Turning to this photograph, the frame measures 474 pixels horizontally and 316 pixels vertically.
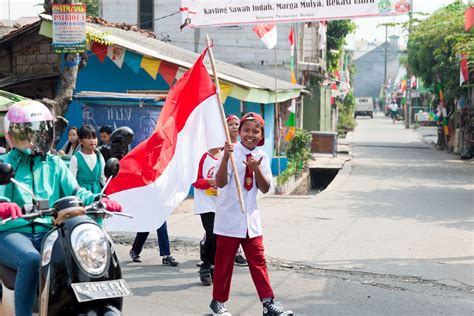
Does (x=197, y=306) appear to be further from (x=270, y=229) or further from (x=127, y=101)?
(x=127, y=101)

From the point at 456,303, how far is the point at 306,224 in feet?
16.9

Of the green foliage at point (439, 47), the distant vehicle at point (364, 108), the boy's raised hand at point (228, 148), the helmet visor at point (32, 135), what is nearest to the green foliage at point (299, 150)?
the green foliage at point (439, 47)

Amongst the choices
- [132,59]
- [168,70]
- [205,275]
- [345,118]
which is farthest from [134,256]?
[345,118]

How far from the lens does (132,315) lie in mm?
6590

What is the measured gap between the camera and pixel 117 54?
51.2 feet

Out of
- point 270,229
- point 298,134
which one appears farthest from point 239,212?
point 298,134

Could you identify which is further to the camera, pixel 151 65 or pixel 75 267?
pixel 151 65

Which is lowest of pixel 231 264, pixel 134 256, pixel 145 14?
pixel 134 256

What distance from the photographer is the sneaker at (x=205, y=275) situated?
768 cm

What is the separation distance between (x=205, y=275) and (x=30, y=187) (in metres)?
3.31

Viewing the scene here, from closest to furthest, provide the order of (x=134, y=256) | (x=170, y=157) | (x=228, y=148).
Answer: (x=228, y=148), (x=170, y=157), (x=134, y=256)

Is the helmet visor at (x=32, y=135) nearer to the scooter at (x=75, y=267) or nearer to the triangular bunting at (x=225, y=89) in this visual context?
the scooter at (x=75, y=267)

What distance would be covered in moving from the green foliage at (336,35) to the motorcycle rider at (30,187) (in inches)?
1291

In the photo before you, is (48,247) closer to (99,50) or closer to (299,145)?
(99,50)
